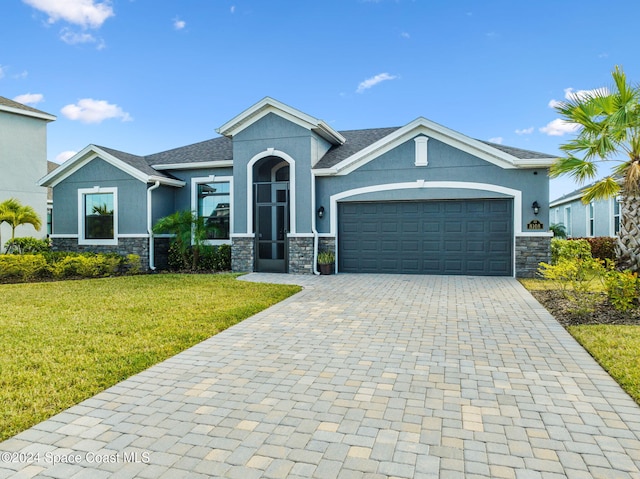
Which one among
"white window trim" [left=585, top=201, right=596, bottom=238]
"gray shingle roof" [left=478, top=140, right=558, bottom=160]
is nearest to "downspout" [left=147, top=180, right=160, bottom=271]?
"gray shingle roof" [left=478, top=140, right=558, bottom=160]

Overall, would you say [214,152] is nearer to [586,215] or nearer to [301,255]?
[301,255]

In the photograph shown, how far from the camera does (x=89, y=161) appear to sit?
15.9 metres

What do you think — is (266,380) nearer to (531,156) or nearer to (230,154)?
(531,156)

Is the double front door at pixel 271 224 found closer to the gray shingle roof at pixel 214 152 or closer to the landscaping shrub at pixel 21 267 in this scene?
the gray shingle roof at pixel 214 152

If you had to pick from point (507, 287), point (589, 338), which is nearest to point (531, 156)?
point (507, 287)

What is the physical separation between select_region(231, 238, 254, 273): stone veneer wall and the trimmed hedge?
345 centimetres

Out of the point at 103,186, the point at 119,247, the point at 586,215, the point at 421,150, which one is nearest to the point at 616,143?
the point at 421,150

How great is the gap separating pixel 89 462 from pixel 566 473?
10.7 feet

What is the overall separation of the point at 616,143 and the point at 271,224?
10.0 metres

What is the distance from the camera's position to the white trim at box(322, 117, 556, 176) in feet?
40.9

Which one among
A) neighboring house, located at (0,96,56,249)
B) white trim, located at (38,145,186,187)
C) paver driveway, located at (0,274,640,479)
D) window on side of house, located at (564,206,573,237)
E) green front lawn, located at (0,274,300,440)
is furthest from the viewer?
window on side of house, located at (564,206,573,237)

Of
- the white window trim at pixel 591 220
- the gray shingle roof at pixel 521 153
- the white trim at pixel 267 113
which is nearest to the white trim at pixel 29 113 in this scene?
the white trim at pixel 267 113

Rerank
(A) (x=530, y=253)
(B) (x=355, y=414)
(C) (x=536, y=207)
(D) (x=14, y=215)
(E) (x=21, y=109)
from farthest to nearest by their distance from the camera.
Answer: (E) (x=21, y=109)
(D) (x=14, y=215)
(A) (x=530, y=253)
(C) (x=536, y=207)
(B) (x=355, y=414)

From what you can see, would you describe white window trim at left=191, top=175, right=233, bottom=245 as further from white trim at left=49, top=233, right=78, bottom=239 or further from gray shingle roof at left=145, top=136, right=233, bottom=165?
white trim at left=49, top=233, right=78, bottom=239
